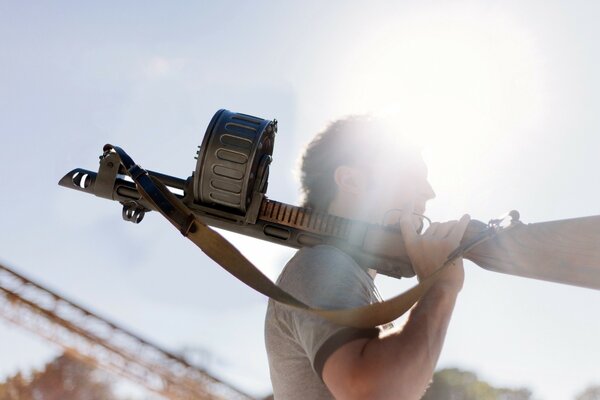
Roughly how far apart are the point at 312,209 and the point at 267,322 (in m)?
0.60

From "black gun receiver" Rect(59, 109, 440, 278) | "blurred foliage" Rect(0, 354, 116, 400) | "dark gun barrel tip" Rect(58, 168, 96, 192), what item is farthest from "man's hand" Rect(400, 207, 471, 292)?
"blurred foliage" Rect(0, 354, 116, 400)

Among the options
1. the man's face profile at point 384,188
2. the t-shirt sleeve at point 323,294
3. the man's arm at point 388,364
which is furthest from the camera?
the man's face profile at point 384,188

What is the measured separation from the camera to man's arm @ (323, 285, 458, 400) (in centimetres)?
157

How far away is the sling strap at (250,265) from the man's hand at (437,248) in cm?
3

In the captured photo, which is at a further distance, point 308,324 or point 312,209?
point 312,209

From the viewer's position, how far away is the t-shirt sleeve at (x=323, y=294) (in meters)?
1.69

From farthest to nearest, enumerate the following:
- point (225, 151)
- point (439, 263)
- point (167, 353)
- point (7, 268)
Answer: point (167, 353) < point (7, 268) < point (225, 151) < point (439, 263)

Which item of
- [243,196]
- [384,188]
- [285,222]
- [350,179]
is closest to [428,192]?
[384,188]

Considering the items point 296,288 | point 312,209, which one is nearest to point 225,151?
point 312,209

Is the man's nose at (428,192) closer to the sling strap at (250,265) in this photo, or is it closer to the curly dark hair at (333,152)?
the curly dark hair at (333,152)

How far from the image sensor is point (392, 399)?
1581mm

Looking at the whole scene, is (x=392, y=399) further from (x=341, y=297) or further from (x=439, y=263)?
(x=439, y=263)

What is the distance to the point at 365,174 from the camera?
2.53 m

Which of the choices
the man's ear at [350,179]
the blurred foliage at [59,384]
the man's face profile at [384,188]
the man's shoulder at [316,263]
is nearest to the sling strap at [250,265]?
the man's shoulder at [316,263]
